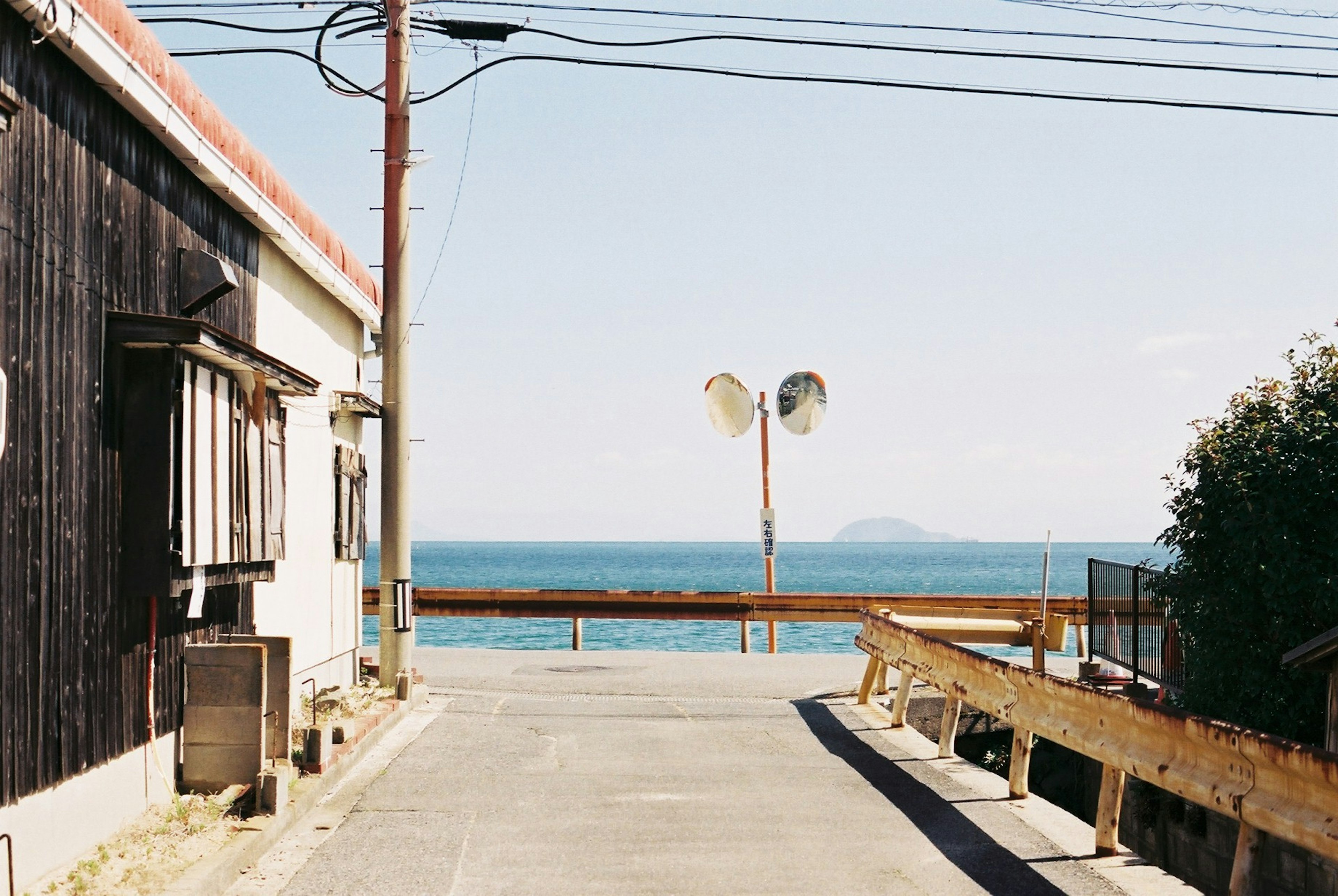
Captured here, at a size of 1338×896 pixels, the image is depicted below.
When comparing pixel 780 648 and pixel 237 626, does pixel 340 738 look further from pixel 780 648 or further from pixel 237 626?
pixel 780 648

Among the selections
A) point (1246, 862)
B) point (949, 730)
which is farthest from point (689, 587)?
point (1246, 862)

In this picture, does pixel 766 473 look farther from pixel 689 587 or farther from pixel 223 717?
pixel 689 587

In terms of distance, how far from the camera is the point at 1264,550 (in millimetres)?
11188

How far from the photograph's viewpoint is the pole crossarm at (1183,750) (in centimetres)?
580

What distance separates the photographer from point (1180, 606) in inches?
495

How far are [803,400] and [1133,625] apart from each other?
27.3ft

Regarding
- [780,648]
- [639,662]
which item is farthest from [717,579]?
[639,662]

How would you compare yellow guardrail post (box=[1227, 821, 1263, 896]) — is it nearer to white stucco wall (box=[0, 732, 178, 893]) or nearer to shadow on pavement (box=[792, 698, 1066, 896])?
shadow on pavement (box=[792, 698, 1066, 896])

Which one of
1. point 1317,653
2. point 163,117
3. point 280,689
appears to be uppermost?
point 163,117

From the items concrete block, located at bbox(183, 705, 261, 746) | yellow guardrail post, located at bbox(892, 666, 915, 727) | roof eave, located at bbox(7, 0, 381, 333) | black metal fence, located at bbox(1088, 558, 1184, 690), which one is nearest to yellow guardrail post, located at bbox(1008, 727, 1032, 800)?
yellow guardrail post, located at bbox(892, 666, 915, 727)

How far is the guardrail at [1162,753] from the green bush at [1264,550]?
2485 millimetres

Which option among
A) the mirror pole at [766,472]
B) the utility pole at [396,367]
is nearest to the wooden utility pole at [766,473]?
the mirror pole at [766,472]

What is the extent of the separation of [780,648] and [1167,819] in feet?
120

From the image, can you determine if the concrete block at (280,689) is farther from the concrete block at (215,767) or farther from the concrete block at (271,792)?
the concrete block at (271,792)
